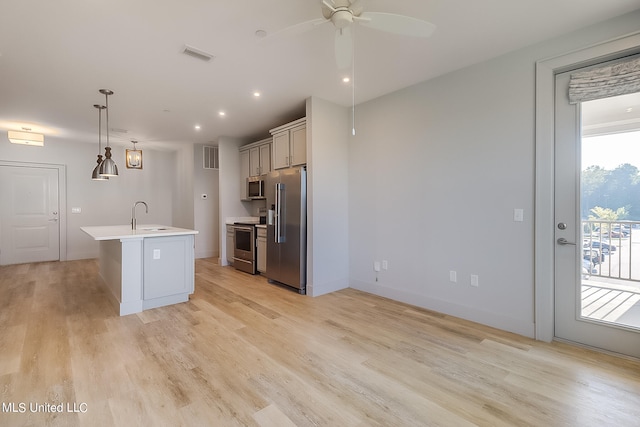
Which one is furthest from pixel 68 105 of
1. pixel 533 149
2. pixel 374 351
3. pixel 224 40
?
pixel 533 149

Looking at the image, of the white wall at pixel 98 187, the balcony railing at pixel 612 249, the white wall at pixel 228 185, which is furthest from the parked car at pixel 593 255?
the white wall at pixel 98 187

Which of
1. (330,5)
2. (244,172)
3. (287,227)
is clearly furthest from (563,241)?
(244,172)

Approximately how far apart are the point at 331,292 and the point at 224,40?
10.9 feet

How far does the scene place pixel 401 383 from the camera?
2.05 metres

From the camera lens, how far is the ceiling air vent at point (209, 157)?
699 centimetres

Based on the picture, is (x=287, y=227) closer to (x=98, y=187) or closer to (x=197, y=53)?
(x=197, y=53)

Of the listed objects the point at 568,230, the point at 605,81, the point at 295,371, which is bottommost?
the point at 295,371

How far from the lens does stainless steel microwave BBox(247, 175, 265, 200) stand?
5734mm

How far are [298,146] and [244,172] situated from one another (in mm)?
2281

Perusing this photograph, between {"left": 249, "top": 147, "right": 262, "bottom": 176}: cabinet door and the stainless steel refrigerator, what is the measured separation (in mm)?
1189

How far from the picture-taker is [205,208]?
701 centimetres

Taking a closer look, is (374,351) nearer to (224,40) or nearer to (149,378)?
(149,378)

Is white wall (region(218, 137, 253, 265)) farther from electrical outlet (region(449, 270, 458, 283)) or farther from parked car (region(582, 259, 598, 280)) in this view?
parked car (region(582, 259, 598, 280))

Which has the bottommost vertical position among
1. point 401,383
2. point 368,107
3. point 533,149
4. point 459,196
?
point 401,383
